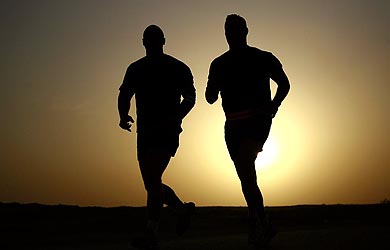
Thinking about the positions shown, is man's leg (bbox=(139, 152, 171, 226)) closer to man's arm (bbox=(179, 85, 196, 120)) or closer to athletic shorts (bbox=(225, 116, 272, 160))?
man's arm (bbox=(179, 85, 196, 120))

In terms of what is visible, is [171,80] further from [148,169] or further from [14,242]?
[14,242]

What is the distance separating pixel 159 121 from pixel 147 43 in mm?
855

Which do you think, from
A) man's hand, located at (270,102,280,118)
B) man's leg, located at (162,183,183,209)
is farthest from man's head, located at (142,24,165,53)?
man's leg, located at (162,183,183,209)

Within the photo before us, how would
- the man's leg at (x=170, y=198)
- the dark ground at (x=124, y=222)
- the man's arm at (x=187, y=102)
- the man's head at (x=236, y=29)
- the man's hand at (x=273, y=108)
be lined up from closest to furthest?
1. the man's hand at (x=273, y=108)
2. the man's head at (x=236, y=29)
3. the man's arm at (x=187, y=102)
4. the man's leg at (x=170, y=198)
5. the dark ground at (x=124, y=222)

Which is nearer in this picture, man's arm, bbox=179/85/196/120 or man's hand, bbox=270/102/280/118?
man's hand, bbox=270/102/280/118

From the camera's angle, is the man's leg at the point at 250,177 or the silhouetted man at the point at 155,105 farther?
the silhouetted man at the point at 155,105

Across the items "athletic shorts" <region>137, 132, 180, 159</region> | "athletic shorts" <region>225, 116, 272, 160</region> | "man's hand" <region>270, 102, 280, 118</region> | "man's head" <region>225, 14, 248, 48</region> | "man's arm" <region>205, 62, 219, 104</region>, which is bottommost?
"athletic shorts" <region>137, 132, 180, 159</region>

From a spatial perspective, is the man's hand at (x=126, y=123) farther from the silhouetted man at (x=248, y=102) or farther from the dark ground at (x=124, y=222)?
the dark ground at (x=124, y=222)

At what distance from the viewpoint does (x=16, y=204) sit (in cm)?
2169

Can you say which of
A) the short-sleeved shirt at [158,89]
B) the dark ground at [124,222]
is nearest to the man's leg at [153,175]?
the short-sleeved shirt at [158,89]

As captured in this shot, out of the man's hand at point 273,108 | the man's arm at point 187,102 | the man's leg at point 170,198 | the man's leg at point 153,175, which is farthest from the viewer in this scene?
the man's leg at point 170,198

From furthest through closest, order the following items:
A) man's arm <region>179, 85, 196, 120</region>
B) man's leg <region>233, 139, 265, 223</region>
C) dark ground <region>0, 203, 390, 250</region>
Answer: dark ground <region>0, 203, 390, 250</region> < man's arm <region>179, 85, 196, 120</region> < man's leg <region>233, 139, 265, 223</region>

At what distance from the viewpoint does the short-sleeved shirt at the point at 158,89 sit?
7.20m

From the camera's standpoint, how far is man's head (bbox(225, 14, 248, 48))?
280 inches
